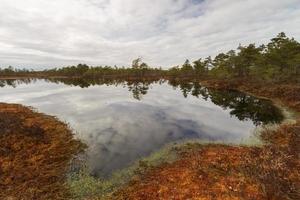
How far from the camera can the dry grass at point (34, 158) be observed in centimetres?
1278

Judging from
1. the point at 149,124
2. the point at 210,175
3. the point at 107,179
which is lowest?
the point at 149,124

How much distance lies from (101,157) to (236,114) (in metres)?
23.9

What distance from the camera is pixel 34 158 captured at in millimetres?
16609

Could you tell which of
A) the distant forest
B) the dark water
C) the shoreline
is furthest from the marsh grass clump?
the distant forest

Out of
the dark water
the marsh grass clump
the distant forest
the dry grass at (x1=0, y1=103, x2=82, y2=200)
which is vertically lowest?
the dark water

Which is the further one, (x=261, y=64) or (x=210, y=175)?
(x=261, y=64)

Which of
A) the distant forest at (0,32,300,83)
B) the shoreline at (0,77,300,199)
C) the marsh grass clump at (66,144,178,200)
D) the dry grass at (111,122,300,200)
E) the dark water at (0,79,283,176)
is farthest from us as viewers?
the distant forest at (0,32,300,83)

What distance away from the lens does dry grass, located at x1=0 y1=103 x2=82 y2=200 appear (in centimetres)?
1278

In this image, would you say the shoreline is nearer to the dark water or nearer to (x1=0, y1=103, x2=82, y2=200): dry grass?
(x1=0, y1=103, x2=82, y2=200): dry grass

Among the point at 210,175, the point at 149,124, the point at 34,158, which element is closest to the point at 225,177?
the point at 210,175

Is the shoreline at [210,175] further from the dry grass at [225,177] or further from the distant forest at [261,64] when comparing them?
the distant forest at [261,64]

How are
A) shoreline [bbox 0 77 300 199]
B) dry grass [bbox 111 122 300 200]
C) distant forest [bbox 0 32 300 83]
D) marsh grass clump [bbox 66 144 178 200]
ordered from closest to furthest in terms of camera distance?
dry grass [bbox 111 122 300 200]
shoreline [bbox 0 77 300 199]
marsh grass clump [bbox 66 144 178 200]
distant forest [bbox 0 32 300 83]

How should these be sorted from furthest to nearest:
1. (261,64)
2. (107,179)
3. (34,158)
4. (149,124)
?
(261,64), (149,124), (34,158), (107,179)

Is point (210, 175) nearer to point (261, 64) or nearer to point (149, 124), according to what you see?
point (149, 124)
